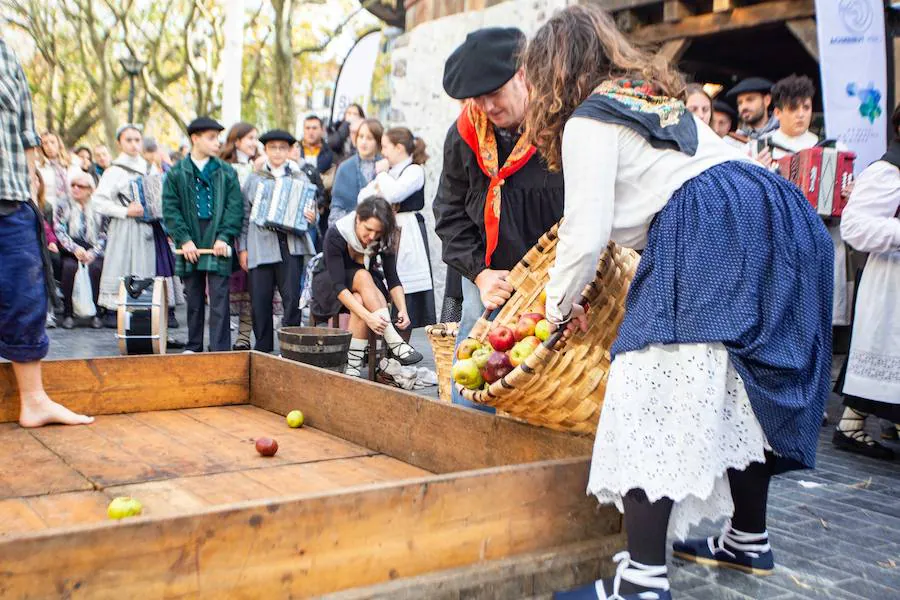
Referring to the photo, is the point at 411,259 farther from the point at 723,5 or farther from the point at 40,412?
the point at 40,412

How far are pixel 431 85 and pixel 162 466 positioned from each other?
29.0ft

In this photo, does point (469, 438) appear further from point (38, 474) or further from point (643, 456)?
point (38, 474)

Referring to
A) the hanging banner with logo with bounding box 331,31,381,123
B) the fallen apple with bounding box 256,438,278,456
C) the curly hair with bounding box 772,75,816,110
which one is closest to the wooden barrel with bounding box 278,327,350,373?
the fallen apple with bounding box 256,438,278,456

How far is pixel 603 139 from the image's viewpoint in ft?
8.91

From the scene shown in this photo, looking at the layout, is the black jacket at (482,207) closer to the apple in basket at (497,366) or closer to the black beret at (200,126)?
the apple in basket at (497,366)

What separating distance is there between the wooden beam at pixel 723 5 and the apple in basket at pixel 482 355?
6171 millimetres

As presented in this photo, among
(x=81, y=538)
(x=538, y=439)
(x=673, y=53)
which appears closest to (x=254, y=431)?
(x=538, y=439)

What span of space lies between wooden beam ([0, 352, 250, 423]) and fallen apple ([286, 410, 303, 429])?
2.35 feet

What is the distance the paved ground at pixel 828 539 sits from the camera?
3.24 m

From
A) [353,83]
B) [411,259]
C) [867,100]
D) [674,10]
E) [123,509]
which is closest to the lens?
[123,509]

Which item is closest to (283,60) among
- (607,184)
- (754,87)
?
(754,87)

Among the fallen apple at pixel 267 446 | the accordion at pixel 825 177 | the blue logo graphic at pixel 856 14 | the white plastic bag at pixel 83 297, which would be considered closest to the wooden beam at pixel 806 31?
the blue logo graphic at pixel 856 14

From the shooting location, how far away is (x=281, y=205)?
8.60 meters

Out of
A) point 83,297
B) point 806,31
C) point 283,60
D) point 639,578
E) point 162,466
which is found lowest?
point 639,578
